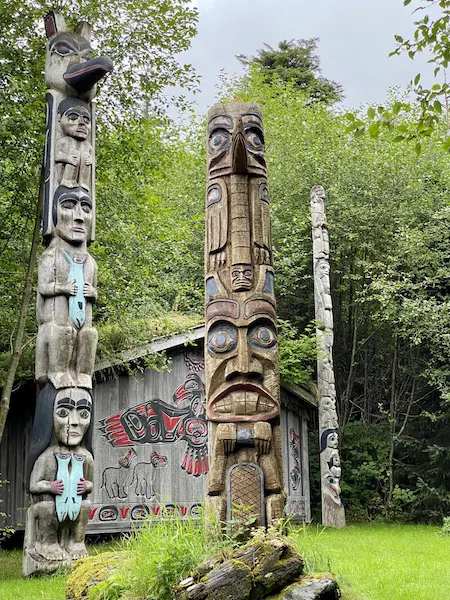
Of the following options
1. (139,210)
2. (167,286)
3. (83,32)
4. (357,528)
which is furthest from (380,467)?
(83,32)

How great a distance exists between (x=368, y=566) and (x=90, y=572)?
3.65 m

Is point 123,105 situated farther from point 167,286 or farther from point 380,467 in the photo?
point 380,467

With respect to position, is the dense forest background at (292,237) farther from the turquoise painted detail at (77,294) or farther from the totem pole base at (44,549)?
the totem pole base at (44,549)

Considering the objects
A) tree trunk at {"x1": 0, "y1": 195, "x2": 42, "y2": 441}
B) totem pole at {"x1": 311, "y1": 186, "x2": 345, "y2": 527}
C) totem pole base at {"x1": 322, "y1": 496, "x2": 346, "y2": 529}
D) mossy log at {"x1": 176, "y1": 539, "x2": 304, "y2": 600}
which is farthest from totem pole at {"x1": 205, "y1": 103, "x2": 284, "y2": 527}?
totem pole base at {"x1": 322, "y1": 496, "x2": 346, "y2": 529}

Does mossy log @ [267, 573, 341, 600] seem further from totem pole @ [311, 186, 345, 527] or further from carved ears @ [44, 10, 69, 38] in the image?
totem pole @ [311, 186, 345, 527]

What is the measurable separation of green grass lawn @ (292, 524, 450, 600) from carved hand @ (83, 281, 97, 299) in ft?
11.6

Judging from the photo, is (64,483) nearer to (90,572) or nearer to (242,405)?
(90,572)

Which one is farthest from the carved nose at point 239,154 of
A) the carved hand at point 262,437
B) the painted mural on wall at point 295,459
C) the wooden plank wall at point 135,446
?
the painted mural on wall at point 295,459

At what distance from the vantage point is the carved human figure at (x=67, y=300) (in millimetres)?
8297

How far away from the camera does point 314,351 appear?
14320 mm

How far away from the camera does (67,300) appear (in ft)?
27.8

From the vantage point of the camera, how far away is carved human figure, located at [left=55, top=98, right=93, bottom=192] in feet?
29.6

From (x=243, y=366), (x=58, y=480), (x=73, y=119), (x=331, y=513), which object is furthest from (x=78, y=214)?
(x=331, y=513)

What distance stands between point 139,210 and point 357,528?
7.54 meters
